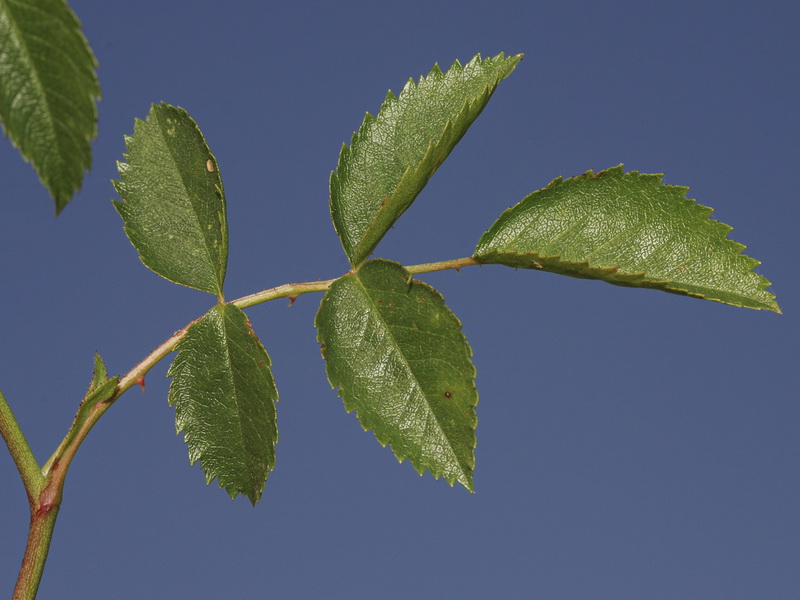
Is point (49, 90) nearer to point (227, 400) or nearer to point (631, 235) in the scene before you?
point (227, 400)

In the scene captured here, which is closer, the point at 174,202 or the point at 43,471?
the point at 43,471

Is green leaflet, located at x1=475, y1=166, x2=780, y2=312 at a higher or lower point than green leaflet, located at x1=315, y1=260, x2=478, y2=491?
higher

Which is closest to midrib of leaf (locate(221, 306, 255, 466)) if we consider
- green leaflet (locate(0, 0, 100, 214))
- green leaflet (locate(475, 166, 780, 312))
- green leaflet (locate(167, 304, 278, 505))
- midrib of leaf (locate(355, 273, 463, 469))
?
green leaflet (locate(167, 304, 278, 505))

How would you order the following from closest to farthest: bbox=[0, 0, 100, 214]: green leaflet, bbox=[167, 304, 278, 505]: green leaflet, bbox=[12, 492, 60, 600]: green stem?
bbox=[0, 0, 100, 214]: green leaflet, bbox=[12, 492, 60, 600]: green stem, bbox=[167, 304, 278, 505]: green leaflet

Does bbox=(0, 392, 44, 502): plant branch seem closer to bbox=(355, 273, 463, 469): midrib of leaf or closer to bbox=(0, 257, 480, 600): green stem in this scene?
bbox=(0, 257, 480, 600): green stem

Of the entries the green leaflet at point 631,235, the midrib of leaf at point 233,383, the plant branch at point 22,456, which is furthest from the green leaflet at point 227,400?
the green leaflet at point 631,235

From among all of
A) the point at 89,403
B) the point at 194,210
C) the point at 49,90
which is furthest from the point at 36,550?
the point at 49,90

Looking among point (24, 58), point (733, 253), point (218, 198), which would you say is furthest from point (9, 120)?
point (733, 253)
